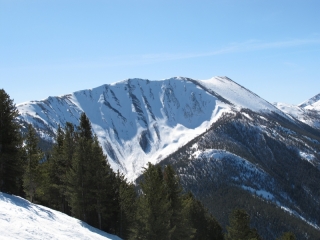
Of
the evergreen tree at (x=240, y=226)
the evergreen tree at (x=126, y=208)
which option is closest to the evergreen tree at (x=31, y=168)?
the evergreen tree at (x=126, y=208)

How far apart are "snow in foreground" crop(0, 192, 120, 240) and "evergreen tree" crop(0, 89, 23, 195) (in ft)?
12.4

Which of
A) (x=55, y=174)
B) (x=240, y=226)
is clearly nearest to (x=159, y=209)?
(x=240, y=226)

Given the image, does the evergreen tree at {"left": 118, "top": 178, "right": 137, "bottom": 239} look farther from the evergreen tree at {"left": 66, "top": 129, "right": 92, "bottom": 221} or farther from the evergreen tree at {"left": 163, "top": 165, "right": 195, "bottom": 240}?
the evergreen tree at {"left": 163, "top": 165, "right": 195, "bottom": 240}

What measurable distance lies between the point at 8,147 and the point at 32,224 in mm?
12215

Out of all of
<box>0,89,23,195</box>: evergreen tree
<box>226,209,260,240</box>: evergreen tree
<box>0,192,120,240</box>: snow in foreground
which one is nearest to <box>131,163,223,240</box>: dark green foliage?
<box>0,192,120,240</box>: snow in foreground

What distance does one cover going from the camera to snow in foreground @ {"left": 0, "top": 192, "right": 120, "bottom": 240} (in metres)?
20.0

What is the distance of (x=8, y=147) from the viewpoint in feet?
105

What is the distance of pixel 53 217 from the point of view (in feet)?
91.7

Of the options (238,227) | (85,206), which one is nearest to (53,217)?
(85,206)

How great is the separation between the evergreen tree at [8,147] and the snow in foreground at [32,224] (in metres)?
3.76

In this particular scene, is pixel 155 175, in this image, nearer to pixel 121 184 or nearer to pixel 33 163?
pixel 121 184

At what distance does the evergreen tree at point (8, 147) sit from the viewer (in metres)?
31.9

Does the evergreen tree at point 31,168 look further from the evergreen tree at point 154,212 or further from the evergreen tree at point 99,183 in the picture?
the evergreen tree at point 154,212

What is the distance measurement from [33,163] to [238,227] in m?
26.2
